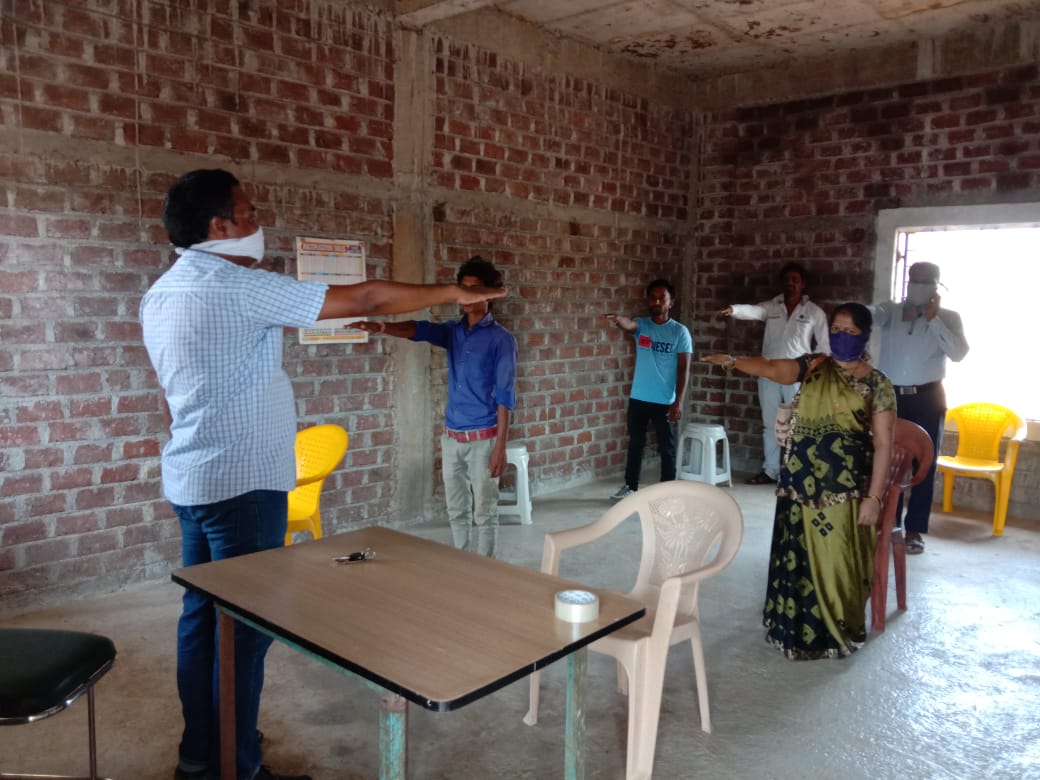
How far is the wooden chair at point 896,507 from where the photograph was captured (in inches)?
145

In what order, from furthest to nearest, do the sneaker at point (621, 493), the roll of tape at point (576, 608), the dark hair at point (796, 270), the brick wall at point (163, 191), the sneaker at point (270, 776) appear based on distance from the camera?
the dark hair at point (796, 270), the sneaker at point (621, 493), the brick wall at point (163, 191), the sneaker at point (270, 776), the roll of tape at point (576, 608)

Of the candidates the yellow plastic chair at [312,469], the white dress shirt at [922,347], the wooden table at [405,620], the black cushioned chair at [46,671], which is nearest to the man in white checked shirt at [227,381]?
the wooden table at [405,620]

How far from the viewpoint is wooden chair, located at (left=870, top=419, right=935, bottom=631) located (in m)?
3.69

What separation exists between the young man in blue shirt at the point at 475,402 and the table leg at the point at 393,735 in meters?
2.18

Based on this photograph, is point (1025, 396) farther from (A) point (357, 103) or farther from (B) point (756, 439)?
(A) point (357, 103)

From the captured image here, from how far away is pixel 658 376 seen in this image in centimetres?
Result: 586

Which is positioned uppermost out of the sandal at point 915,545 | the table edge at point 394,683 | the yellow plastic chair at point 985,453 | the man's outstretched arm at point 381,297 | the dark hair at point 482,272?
the dark hair at point 482,272

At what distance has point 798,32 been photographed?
5.74 metres

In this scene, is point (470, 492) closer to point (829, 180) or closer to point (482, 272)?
point (482, 272)

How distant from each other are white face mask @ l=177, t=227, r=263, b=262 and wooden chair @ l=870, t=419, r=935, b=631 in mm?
2885

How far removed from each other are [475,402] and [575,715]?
2.01 metres

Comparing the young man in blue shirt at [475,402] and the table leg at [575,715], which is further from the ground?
the young man in blue shirt at [475,402]

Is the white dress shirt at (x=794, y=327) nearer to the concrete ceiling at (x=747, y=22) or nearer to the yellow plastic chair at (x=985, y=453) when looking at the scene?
the yellow plastic chair at (x=985, y=453)

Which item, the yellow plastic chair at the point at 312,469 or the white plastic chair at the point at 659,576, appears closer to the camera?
the white plastic chair at the point at 659,576
